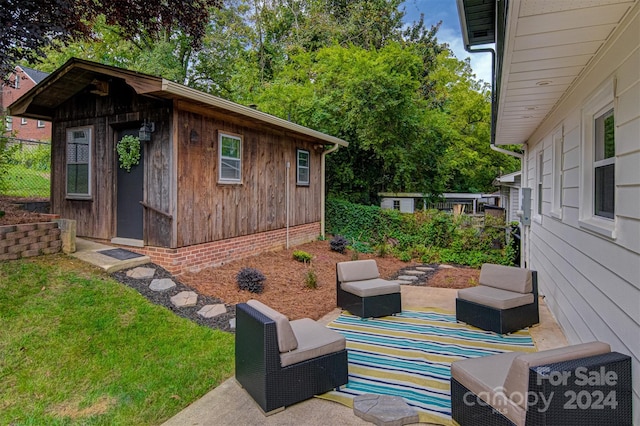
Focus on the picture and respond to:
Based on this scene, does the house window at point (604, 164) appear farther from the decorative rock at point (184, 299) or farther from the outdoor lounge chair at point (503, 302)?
the decorative rock at point (184, 299)

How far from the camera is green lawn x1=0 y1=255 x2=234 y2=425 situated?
288 centimetres

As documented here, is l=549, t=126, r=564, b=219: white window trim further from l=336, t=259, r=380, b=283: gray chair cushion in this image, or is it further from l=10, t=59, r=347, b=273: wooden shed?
l=10, t=59, r=347, b=273: wooden shed

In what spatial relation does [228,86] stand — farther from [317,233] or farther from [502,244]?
[502,244]

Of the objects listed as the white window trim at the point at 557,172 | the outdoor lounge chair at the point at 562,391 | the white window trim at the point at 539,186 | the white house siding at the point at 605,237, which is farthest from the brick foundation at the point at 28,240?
the white window trim at the point at 539,186

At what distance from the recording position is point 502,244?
9914 mm

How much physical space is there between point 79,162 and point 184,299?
162 inches

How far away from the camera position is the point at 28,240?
534 cm

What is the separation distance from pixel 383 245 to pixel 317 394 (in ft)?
25.0

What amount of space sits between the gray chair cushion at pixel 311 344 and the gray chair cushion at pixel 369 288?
5.46ft

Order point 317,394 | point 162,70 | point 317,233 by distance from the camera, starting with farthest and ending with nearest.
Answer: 1. point 162,70
2. point 317,233
3. point 317,394

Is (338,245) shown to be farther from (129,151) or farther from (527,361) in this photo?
(527,361)

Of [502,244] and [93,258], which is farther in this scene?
[502,244]

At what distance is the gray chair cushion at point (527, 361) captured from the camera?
205 centimetres

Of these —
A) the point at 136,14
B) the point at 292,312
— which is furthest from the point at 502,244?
the point at 136,14
